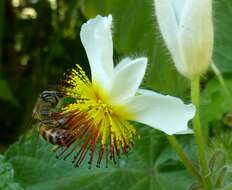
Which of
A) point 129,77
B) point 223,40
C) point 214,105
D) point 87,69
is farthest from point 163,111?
Answer: point 87,69

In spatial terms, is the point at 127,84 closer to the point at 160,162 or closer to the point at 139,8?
the point at 160,162

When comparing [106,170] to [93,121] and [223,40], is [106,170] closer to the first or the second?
[93,121]

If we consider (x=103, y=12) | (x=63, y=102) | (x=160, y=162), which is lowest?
(x=160, y=162)

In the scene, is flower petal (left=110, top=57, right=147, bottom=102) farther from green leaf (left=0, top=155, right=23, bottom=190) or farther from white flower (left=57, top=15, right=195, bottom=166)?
green leaf (left=0, top=155, right=23, bottom=190)

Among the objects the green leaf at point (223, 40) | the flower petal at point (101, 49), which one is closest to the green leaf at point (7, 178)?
the flower petal at point (101, 49)

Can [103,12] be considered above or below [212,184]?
above

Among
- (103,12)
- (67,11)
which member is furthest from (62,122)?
(67,11)
